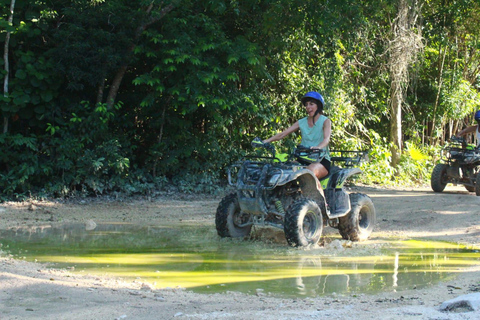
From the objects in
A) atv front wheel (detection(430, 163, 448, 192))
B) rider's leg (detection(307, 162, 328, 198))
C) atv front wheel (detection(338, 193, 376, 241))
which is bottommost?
atv front wheel (detection(338, 193, 376, 241))

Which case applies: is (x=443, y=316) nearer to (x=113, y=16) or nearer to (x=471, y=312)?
(x=471, y=312)

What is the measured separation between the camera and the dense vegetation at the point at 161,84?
1271 cm

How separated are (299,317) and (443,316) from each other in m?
1.18

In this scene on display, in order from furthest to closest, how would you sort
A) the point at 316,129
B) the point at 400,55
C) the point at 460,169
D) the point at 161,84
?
1. the point at 400,55
2. the point at 460,169
3. the point at 161,84
4. the point at 316,129

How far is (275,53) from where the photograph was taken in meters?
15.8

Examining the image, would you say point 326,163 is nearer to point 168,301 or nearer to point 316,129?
point 316,129

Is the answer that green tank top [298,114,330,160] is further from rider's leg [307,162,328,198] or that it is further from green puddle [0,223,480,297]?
green puddle [0,223,480,297]

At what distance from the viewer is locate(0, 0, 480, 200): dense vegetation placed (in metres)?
12.7

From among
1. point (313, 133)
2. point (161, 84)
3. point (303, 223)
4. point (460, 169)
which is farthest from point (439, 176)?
point (303, 223)

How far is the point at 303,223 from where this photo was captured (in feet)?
28.2

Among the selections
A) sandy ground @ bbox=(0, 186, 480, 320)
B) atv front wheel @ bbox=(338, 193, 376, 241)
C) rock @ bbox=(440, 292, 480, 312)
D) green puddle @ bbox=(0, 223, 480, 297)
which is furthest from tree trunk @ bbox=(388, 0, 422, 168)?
rock @ bbox=(440, 292, 480, 312)

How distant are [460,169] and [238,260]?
10275 mm

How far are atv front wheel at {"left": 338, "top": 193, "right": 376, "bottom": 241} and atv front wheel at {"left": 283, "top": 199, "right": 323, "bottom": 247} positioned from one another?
0.78 meters

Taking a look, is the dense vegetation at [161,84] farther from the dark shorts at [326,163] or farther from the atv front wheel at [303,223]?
A: the atv front wheel at [303,223]
